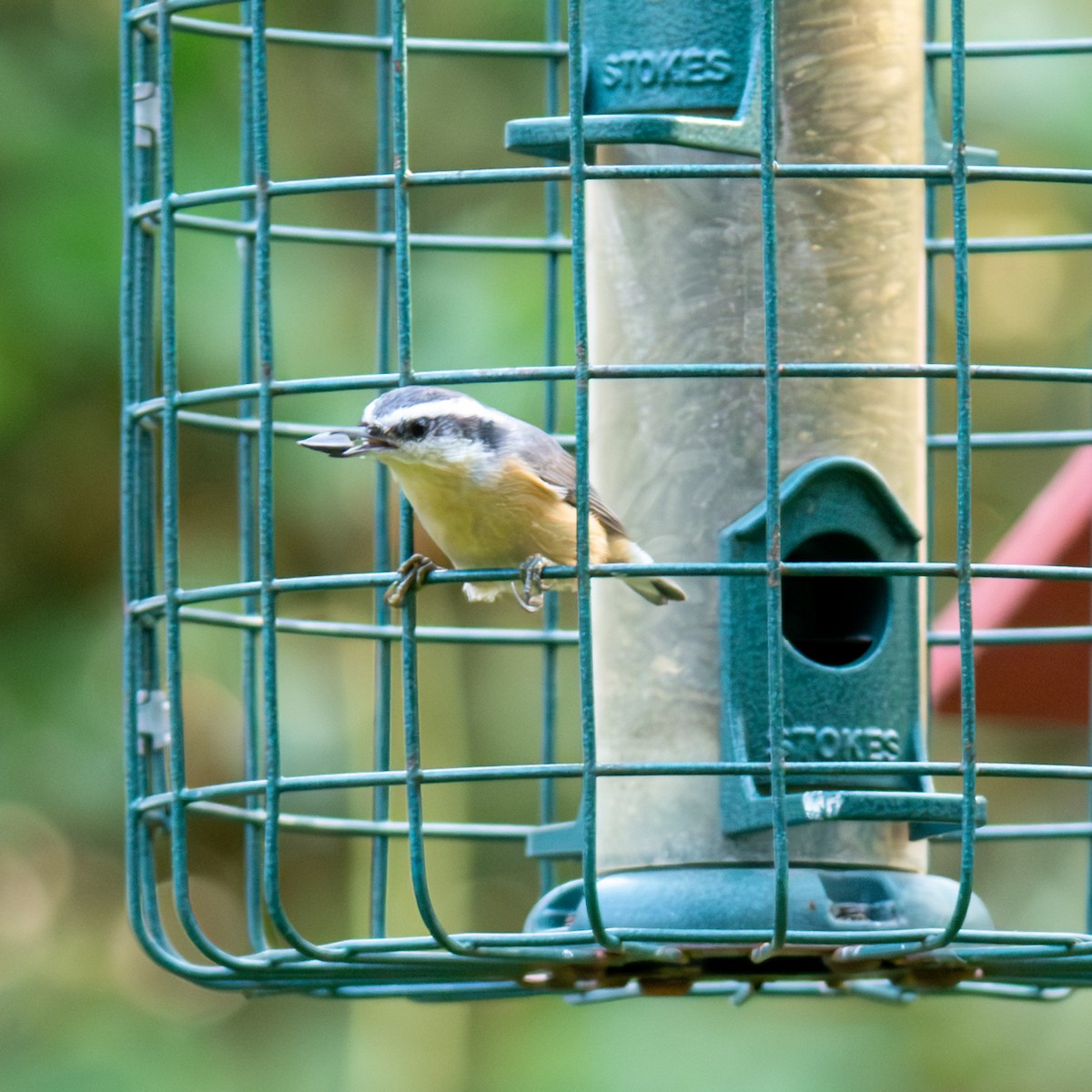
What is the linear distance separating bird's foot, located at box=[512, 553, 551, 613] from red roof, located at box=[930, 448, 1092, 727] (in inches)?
59.1

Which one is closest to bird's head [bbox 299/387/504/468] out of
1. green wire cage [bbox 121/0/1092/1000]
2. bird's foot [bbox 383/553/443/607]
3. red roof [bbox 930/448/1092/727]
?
green wire cage [bbox 121/0/1092/1000]

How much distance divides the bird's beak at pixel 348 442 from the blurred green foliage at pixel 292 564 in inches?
147

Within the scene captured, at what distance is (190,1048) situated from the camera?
9.45 meters

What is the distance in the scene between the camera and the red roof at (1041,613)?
5984 mm

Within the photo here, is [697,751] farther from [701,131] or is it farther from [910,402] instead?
[701,131]

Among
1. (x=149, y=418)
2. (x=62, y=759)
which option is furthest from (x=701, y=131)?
(x=62, y=759)

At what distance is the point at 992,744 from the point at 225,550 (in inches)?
150

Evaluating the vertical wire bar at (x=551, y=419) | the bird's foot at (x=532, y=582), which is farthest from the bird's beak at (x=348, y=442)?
the vertical wire bar at (x=551, y=419)

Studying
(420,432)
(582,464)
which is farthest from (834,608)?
(582,464)

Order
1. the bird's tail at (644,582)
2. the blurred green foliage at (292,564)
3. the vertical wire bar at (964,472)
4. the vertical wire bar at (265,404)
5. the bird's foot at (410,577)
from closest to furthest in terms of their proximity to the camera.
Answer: the vertical wire bar at (964,472) → the vertical wire bar at (265,404) → the bird's foot at (410,577) → the bird's tail at (644,582) → the blurred green foliage at (292,564)

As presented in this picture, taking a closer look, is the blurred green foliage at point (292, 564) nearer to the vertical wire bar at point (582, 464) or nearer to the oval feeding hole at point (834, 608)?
the oval feeding hole at point (834, 608)

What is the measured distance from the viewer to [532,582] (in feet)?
15.1

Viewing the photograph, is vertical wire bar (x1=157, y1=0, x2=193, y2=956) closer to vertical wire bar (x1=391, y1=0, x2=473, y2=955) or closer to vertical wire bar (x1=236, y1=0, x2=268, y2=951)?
vertical wire bar (x1=391, y1=0, x2=473, y2=955)

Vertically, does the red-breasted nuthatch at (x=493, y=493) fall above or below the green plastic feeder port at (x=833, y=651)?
above
